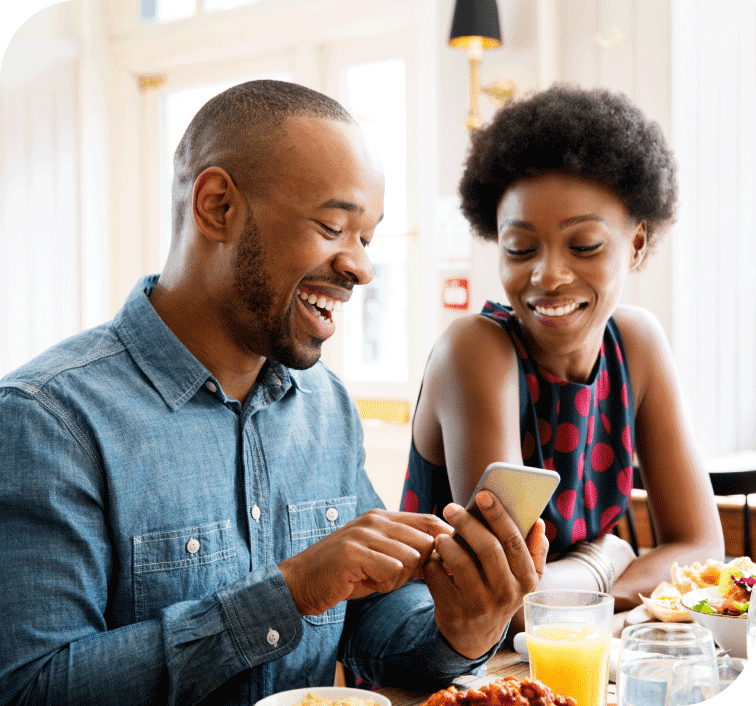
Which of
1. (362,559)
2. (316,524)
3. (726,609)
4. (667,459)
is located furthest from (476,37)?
(362,559)

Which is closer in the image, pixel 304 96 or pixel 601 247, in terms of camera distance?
pixel 304 96

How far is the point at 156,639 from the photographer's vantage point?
3.01 ft

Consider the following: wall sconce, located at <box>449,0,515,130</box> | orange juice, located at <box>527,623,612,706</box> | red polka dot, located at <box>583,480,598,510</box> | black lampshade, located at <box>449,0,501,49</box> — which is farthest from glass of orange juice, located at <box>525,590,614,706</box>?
black lampshade, located at <box>449,0,501,49</box>

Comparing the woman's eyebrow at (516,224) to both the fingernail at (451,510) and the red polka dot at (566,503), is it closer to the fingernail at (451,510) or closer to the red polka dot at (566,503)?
the red polka dot at (566,503)

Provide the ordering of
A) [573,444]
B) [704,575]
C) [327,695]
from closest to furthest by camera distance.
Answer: [327,695] < [704,575] < [573,444]

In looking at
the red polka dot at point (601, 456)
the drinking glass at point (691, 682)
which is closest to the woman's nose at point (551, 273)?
the red polka dot at point (601, 456)

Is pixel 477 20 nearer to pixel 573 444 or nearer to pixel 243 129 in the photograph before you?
pixel 573 444

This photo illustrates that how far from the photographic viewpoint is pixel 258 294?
1099 mm

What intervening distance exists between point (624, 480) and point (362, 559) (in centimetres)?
86

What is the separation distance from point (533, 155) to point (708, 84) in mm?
1766

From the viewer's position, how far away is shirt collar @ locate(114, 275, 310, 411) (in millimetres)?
1084

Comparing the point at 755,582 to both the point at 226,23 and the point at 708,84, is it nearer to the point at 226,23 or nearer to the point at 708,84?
the point at 708,84

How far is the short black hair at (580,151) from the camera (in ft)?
4.87

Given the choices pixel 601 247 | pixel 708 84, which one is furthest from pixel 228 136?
pixel 708 84
